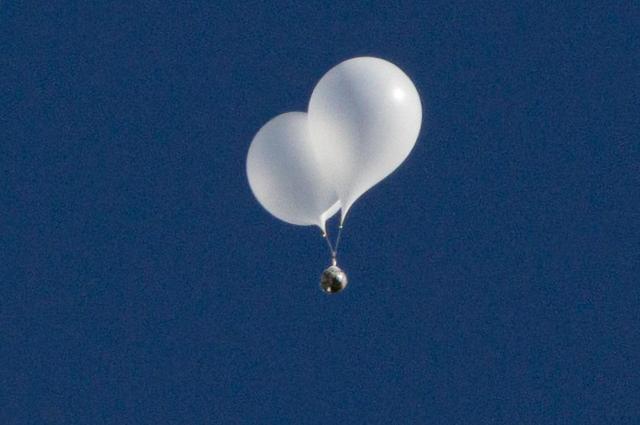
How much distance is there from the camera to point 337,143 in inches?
354

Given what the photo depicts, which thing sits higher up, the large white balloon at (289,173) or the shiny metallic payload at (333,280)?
the large white balloon at (289,173)

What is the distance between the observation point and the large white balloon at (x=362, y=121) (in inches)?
349

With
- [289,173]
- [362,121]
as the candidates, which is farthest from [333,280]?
[362,121]

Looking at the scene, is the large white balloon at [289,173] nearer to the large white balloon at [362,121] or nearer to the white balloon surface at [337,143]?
A: the white balloon surface at [337,143]

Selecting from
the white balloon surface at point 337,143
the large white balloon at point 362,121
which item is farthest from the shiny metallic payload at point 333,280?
the large white balloon at point 362,121

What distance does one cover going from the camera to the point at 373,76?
8969 mm

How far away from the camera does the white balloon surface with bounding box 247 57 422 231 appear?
29.1ft

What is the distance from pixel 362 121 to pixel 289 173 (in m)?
0.79

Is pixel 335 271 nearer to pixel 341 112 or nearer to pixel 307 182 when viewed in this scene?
pixel 307 182

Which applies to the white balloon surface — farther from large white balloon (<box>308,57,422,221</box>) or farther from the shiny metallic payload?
the shiny metallic payload

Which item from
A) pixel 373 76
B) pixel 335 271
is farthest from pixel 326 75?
pixel 335 271

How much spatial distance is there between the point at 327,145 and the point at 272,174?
21.1 inches

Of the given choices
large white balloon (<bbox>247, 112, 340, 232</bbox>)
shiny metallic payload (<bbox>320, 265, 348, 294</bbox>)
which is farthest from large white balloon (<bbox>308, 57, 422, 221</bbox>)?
shiny metallic payload (<bbox>320, 265, 348, 294</bbox>)

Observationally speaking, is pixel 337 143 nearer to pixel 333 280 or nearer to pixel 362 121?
pixel 362 121
